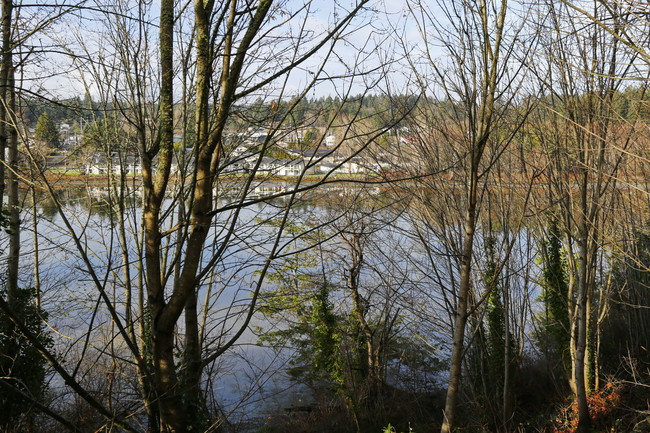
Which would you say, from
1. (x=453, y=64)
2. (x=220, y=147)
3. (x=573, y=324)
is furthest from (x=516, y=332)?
(x=220, y=147)

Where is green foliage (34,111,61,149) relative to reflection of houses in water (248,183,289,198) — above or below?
above

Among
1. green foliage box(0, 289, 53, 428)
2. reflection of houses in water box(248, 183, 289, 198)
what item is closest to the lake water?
reflection of houses in water box(248, 183, 289, 198)

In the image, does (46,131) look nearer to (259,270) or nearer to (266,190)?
(259,270)

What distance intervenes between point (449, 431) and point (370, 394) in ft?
36.7

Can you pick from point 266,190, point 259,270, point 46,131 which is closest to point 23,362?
point 46,131

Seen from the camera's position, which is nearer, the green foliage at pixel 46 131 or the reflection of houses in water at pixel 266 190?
the reflection of houses in water at pixel 266 190

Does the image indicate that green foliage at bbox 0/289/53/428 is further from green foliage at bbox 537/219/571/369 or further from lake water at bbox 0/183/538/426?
green foliage at bbox 537/219/571/369

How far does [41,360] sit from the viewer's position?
9.10m

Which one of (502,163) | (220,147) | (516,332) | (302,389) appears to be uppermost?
(502,163)

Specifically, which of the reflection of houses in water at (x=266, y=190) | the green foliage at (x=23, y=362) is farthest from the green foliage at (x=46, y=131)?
the reflection of houses in water at (x=266, y=190)

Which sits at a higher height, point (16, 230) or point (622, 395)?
point (16, 230)

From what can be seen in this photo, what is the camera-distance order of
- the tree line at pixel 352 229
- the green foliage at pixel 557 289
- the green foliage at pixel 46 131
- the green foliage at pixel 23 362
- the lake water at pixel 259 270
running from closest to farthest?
the tree line at pixel 352 229
the lake water at pixel 259 270
the green foliage at pixel 23 362
the green foliage at pixel 46 131
the green foliage at pixel 557 289

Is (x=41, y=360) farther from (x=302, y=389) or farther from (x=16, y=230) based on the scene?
(x=302, y=389)

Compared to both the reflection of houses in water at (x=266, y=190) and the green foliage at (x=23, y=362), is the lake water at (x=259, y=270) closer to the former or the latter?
the reflection of houses in water at (x=266, y=190)
